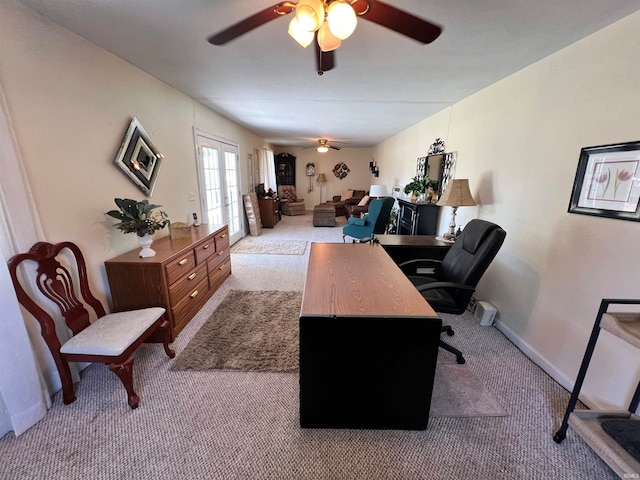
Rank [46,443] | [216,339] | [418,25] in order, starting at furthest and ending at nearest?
[216,339]
[46,443]
[418,25]

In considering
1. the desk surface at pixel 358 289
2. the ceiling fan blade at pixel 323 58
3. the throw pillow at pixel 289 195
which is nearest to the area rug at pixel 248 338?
the desk surface at pixel 358 289

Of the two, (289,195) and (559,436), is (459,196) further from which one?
(289,195)

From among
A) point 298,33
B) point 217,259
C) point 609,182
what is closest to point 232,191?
point 217,259

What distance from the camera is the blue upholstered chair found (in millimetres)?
4387

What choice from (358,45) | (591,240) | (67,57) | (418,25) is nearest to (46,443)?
(67,57)

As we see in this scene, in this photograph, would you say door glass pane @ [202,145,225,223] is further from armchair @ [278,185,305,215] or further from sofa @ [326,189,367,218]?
sofa @ [326,189,367,218]

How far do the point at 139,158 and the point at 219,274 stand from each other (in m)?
1.50

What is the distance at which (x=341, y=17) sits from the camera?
1.05 m

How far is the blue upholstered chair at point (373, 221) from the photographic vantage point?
4.39 metres

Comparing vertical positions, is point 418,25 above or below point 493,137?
above

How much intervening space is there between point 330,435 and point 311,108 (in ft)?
12.4

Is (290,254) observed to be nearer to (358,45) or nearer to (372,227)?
(372,227)

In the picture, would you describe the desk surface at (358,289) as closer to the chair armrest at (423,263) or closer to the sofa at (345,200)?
the chair armrest at (423,263)

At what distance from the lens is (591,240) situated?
163 cm
